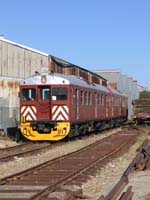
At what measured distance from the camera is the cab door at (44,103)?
960 inches

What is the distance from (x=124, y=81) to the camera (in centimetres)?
6594

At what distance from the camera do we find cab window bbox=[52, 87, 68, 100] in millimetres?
24188

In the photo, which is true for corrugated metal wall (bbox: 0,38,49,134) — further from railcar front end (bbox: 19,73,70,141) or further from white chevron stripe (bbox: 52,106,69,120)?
white chevron stripe (bbox: 52,106,69,120)

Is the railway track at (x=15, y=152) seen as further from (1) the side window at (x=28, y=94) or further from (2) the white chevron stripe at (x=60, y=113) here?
(1) the side window at (x=28, y=94)

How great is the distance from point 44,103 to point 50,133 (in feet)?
4.48

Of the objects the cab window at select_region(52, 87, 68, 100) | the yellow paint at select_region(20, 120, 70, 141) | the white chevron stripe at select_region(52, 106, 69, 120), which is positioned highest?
the cab window at select_region(52, 87, 68, 100)

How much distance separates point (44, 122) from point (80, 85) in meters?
2.99

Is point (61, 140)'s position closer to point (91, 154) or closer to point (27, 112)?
point (27, 112)

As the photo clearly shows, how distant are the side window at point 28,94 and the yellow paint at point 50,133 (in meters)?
1.12

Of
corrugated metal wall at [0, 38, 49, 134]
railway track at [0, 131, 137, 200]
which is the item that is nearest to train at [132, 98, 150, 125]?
corrugated metal wall at [0, 38, 49, 134]

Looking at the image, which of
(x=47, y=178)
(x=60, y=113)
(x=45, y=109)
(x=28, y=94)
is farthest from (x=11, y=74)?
(x=47, y=178)

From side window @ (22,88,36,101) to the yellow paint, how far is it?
1.12 meters

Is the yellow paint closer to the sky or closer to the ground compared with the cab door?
closer to the ground

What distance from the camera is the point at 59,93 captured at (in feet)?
79.7
